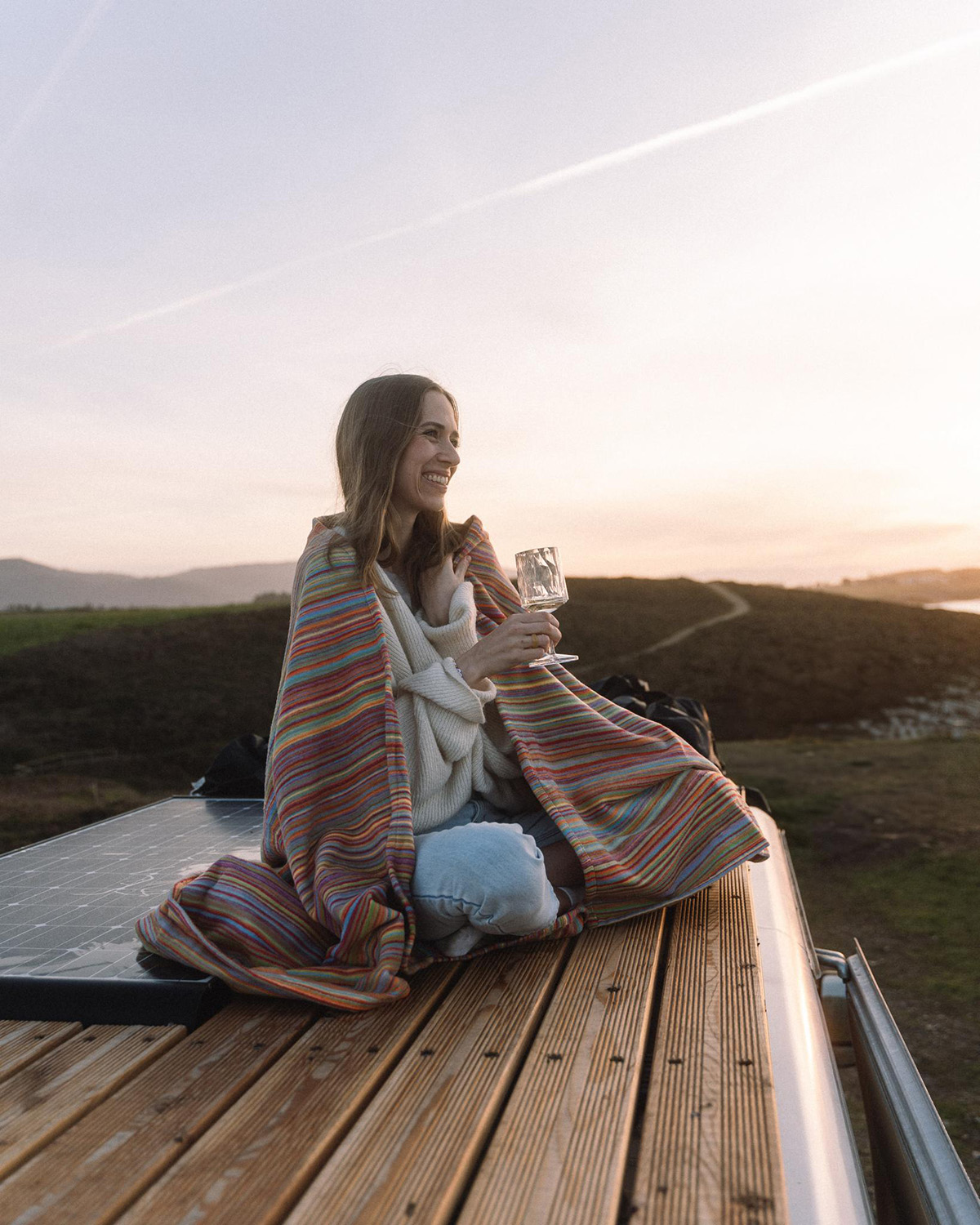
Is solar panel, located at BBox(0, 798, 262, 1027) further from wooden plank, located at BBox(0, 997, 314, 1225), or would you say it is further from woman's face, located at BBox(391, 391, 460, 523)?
woman's face, located at BBox(391, 391, 460, 523)

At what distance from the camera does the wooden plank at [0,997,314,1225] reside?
1435 mm

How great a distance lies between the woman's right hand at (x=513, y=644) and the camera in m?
2.43

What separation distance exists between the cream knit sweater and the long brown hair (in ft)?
0.40

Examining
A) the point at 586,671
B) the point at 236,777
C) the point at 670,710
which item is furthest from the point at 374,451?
the point at 586,671

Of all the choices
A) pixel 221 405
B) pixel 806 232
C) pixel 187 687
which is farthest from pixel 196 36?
pixel 187 687

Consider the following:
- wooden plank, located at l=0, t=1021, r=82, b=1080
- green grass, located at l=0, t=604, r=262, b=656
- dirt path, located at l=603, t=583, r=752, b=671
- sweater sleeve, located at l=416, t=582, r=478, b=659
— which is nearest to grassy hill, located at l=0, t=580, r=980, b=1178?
green grass, located at l=0, t=604, r=262, b=656

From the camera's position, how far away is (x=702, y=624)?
1256 inches

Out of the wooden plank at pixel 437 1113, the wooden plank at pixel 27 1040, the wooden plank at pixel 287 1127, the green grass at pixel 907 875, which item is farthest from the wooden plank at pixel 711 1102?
the green grass at pixel 907 875

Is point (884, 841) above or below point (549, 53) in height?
below

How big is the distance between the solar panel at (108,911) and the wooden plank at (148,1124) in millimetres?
157

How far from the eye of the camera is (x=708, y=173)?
7.82m

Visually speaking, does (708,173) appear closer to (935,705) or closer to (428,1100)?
(428,1100)

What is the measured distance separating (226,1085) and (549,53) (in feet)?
25.5

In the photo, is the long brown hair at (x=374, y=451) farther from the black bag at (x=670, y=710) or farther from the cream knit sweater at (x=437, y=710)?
the black bag at (x=670, y=710)
